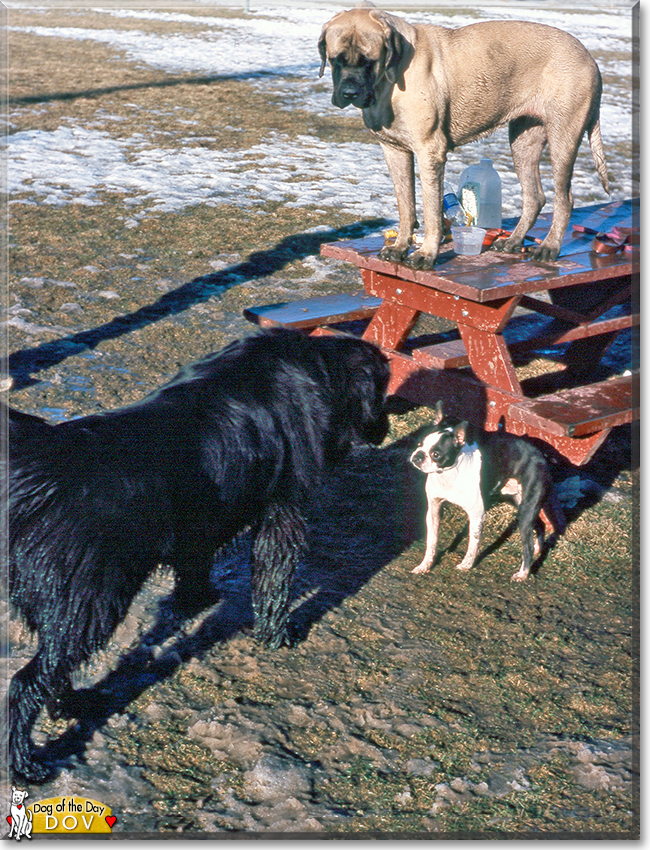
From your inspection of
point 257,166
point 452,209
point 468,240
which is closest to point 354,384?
point 468,240

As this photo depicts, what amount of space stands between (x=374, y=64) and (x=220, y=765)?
2.87m

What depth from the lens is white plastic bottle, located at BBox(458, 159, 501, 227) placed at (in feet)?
16.0

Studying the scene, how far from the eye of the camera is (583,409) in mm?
4020

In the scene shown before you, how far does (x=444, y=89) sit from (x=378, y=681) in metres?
2.69

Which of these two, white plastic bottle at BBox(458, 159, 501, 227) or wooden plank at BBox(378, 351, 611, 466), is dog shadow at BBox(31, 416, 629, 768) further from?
white plastic bottle at BBox(458, 159, 501, 227)

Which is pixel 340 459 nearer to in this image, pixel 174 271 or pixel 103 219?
pixel 174 271

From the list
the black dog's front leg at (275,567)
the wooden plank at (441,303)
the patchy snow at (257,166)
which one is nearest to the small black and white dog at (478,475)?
the black dog's front leg at (275,567)

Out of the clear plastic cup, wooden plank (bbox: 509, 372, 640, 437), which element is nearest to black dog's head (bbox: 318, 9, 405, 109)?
the clear plastic cup

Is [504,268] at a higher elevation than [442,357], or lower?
higher

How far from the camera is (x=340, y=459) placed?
357 cm

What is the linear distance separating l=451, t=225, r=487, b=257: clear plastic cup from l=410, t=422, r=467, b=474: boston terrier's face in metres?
1.44

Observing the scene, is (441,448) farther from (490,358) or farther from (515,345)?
(515,345)

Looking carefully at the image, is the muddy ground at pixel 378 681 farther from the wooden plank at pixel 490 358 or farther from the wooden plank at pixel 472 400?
the wooden plank at pixel 490 358

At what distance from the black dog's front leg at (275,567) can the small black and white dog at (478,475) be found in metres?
0.62
